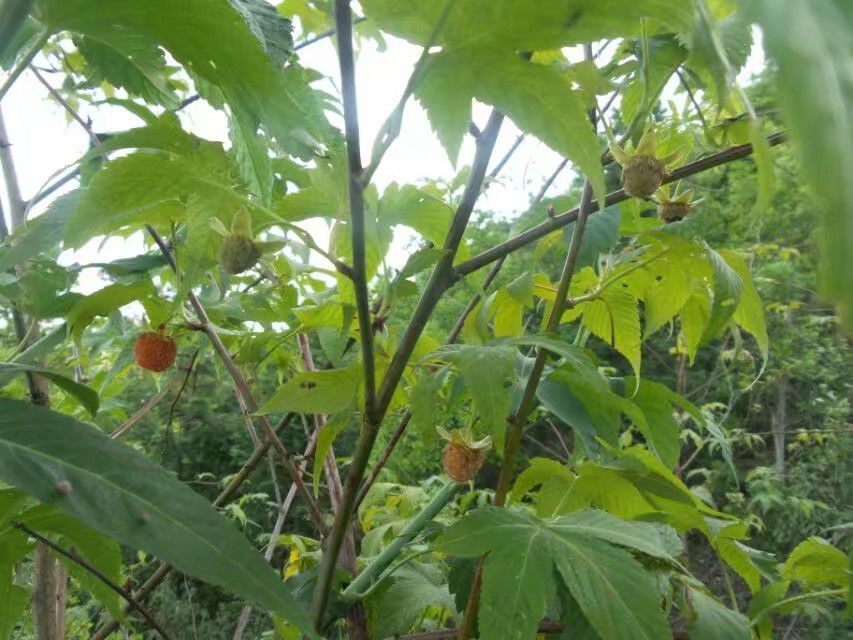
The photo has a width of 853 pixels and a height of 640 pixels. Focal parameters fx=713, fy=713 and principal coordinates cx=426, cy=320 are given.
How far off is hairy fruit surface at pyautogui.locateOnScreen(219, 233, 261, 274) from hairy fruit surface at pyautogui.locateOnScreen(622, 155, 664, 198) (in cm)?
17

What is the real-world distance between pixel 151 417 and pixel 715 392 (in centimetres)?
305

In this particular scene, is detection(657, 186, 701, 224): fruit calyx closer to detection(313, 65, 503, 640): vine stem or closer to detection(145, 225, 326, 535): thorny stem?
detection(313, 65, 503, 640): vine stem

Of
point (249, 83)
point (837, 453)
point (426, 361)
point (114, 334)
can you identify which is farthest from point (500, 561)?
point (837, 453)

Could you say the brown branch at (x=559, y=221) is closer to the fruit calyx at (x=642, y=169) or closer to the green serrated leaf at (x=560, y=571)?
the fruit calyx at (x=642, y=169)

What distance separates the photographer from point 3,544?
0.32 metres

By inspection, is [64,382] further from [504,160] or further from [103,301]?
[504,160]

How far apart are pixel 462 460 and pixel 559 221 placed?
17 centimetres

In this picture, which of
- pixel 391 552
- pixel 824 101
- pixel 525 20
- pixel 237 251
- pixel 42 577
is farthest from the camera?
pixel 42 577

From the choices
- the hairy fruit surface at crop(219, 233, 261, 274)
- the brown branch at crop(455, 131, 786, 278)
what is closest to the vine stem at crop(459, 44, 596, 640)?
the brown branch at crop(455, 131, 786, 278)

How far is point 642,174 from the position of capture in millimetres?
329

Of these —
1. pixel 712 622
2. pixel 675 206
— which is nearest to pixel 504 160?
pixel 675 206

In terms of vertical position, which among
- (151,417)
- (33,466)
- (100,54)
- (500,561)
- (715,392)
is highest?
(100,54)

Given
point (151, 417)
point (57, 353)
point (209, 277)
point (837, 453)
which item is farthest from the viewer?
point (151, 417)

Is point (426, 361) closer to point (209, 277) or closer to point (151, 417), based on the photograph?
point (209, 277)
